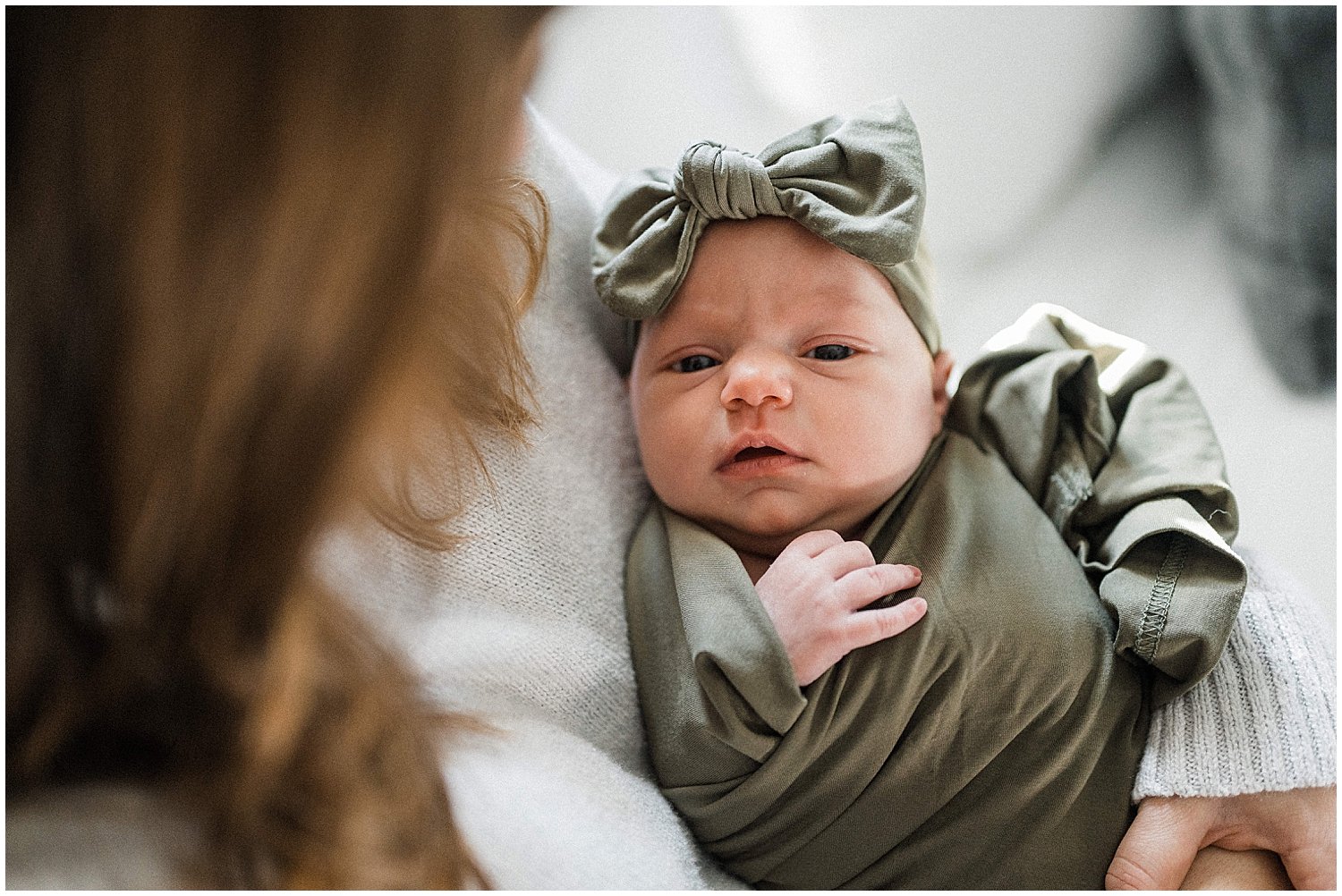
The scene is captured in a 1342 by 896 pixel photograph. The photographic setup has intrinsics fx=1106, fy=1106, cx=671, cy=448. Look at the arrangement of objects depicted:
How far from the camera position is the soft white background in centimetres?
135

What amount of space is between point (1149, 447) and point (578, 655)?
530 millimetres

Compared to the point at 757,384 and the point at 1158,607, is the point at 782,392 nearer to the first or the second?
the point at 757,384

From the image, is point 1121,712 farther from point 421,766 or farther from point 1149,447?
point 421,766

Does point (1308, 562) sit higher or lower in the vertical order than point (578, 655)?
lower

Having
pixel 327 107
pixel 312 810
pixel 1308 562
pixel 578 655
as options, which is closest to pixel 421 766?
pixel 312 810

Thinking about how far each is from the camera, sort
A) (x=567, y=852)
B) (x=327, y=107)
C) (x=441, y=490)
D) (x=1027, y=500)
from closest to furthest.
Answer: (x=327, y=107) < (x=567, y=852) < (x=441, y=490) < (x=1027, y=500)

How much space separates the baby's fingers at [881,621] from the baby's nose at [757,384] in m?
0.18

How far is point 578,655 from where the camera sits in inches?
34.4

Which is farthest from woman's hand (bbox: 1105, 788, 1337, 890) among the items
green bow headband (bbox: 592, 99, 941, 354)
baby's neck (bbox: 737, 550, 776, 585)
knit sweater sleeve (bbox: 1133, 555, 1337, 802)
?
green bow headband (bbox: 592, 99, 941, 354)

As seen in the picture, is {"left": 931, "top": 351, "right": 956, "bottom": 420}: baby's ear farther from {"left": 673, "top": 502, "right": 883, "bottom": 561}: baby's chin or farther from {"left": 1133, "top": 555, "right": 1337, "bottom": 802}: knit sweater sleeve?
{"left": 1133, "top": 555, "right": 1337, "bottom": 802}: knit sweater sleeve

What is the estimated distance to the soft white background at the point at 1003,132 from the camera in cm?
135

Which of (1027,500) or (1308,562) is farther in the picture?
(1308,562)

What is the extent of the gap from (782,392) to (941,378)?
22 cm

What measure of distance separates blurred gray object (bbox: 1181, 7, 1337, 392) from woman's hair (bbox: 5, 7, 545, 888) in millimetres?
1038
